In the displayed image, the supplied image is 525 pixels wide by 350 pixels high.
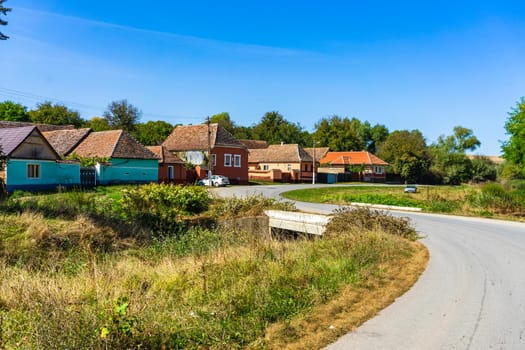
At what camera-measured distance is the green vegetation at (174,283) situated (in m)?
5.70

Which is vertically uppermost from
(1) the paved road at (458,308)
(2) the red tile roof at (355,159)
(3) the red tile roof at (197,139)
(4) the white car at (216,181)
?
(3) the red tile roof at (197,139)

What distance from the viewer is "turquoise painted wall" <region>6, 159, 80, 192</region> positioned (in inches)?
1196

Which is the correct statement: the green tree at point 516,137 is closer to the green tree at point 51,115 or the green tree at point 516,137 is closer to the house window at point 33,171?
the house window at point 33,171

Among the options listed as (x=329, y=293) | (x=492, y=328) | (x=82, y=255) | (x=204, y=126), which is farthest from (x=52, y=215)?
(x=204, y=126)

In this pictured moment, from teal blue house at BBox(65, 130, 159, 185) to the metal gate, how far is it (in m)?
0.40

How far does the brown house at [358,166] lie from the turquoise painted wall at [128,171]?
132 feet

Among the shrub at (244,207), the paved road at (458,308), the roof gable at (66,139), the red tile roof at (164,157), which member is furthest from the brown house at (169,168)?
the paved road at (458,308)

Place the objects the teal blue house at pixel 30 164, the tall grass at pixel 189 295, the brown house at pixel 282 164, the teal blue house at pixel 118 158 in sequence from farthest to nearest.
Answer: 1. the brown house at pixel 282 164
2. the teal blue house at pixel 118 158
3. the teal blue house at pixel 30 164
4. the tall grass at pixel 189 295

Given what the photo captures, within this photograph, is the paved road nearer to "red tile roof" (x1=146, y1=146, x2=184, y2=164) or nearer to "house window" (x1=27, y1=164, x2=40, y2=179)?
"house window" (x1=27, y1=164, x2=40, y2=179)

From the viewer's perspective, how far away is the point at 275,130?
109812 millimetres

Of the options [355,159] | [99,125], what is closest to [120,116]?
[99,125]

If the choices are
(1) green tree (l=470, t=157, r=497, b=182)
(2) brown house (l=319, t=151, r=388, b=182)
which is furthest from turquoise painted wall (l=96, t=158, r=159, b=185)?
(1) green tree (l=470, t=157, r=497, b=182)

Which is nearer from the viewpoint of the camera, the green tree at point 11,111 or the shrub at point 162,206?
the shrub at point 162,206

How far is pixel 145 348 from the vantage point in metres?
5.44
